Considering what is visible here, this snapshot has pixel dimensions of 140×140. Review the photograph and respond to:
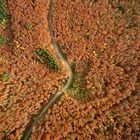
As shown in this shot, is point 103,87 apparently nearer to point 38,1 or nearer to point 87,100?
point 87,100

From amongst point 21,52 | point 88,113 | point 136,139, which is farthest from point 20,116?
point 136,139

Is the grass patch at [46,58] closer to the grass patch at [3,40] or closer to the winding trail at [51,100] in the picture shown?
the winding trail at [51,100]

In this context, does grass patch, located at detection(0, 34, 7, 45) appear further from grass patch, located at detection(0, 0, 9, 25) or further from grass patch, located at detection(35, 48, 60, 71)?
grass patch, located at detection(35, 48, 60, 71)

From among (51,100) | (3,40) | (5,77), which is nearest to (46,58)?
(5,77)

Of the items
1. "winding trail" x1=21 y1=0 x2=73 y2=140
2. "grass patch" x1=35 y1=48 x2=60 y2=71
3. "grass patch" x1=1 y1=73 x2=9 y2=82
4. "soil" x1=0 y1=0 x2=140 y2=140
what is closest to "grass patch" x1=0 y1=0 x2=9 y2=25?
"soil" x1=0 y1=0 x2=140 y2=140

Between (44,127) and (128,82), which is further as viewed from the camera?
(128,82)

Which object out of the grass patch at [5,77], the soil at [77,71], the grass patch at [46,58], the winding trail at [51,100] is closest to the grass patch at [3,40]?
the soil at [77,71]

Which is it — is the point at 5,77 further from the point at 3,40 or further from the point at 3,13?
the point at 3,13

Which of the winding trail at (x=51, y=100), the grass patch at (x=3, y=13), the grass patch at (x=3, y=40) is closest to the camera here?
the winding trail at (x=51, y=100)
